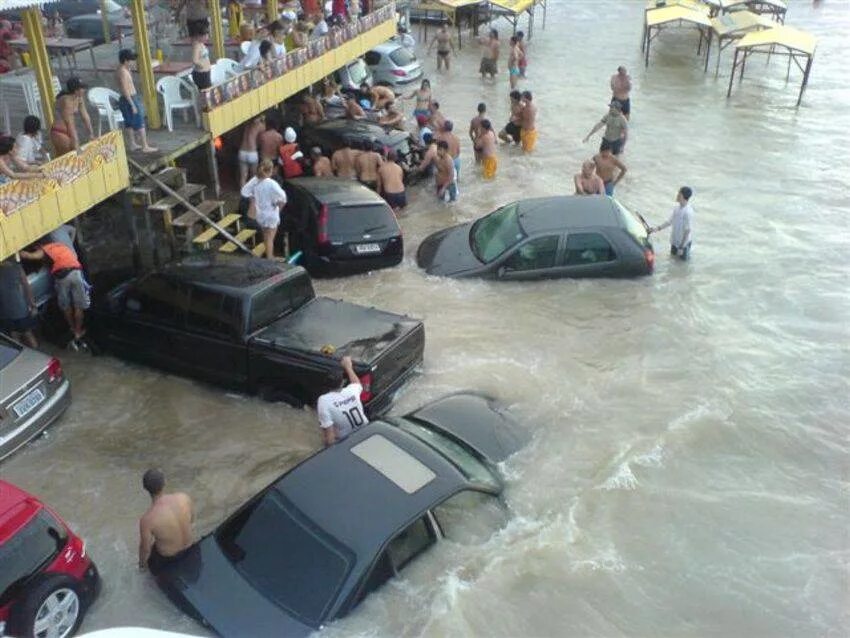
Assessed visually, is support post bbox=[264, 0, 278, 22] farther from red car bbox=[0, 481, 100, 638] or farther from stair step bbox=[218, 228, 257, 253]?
red car bbox=[0, 481, 100, 638]

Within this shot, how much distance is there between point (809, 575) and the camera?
6.96 meters

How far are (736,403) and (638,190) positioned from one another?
7.61 m

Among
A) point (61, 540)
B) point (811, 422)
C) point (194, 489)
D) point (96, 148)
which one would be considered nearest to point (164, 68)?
point (96, 148)

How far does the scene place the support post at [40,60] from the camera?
10.9m

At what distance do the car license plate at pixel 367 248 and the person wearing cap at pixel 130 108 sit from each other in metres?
3.23

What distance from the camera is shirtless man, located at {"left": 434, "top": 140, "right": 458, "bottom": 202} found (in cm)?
1466

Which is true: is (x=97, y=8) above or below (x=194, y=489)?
above

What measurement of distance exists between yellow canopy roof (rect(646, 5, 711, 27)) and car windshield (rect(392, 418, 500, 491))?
21.5 meters

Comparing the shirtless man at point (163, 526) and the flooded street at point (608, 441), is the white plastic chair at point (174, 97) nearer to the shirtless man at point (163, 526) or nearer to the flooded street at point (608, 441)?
the flooded street at point (608, 441)

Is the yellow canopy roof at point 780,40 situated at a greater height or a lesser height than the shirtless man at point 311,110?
greater

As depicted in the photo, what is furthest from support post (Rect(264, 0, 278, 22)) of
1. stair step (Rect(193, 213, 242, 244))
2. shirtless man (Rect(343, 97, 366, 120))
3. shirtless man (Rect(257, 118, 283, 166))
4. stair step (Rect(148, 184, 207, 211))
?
stair step (Rect(193, 213, 242, 244))

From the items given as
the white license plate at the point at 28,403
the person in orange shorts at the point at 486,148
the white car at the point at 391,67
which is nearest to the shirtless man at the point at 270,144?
the person in orange shorts at the point at 486,148

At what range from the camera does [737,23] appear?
2502 centimetres

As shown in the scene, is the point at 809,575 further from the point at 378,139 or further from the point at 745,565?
the point at 378,139
